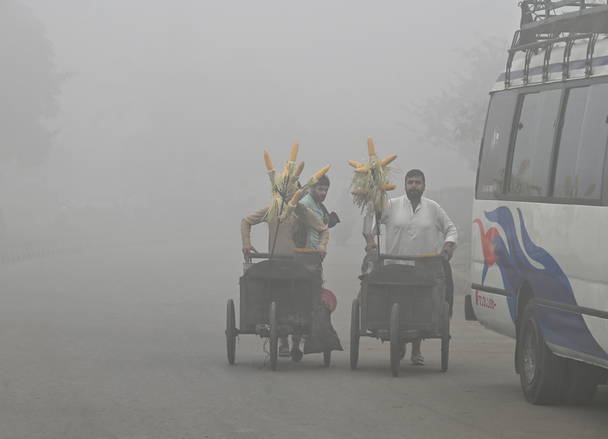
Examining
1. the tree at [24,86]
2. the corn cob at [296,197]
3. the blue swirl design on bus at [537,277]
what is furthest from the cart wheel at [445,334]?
the tree at [24,86]

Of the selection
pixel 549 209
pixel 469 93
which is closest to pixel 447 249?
pixel 549 209

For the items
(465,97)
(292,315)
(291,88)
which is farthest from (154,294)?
(291,88)

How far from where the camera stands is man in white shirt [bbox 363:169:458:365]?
13797 millimetres

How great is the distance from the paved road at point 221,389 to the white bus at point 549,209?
46cm

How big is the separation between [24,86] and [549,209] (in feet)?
171

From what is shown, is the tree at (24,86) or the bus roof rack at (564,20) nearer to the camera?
the bus roof rack at (564,20)

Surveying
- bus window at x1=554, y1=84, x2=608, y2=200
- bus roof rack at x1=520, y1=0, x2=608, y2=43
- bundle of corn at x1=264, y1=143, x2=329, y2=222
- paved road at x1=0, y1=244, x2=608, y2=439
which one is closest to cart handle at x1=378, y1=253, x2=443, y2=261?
paved road at x1=0, y1=244, x2=608, y2=439

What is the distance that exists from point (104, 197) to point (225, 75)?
2089 inches

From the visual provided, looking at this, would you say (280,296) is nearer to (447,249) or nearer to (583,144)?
(447,249)

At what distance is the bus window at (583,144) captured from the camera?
10070 millimetres

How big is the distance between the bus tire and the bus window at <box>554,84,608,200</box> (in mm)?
1102

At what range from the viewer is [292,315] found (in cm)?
1353

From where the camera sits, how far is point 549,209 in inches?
427

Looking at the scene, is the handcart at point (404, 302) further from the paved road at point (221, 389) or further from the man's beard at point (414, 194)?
the man's beard at point (414, 194)
